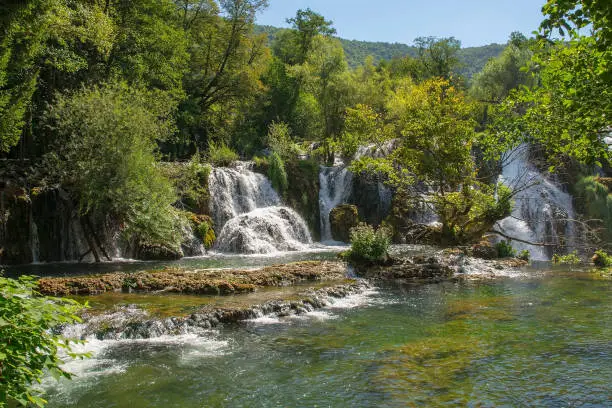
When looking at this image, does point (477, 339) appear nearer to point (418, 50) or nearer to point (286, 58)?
point (286, 58)

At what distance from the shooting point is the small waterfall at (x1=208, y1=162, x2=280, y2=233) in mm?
26328

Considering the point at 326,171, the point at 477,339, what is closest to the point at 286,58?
A: the point at 326,171

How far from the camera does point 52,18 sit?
18.5 meters

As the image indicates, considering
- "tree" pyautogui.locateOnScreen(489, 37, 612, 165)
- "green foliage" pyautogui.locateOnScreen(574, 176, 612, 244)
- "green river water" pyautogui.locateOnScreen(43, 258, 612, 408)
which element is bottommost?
"green river water" pyautogui.locateOnScreen(43, 258, 612, 408)

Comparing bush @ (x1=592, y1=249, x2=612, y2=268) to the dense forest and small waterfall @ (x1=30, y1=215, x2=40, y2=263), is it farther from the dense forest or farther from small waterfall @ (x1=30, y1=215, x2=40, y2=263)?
small waterfall @ (x1=30, y1=215, x2=40, y2=263)

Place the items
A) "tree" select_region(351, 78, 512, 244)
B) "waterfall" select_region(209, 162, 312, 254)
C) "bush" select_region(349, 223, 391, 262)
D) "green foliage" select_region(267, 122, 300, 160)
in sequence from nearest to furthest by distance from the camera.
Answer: "bush" select_region(349, 223, 391, 262) < "tree" select_region(351, 78, 512, 244) < "waterfall" select_region(209, 162, 312, 254) < "green foliage" select_region(267, 122, 300, 160)

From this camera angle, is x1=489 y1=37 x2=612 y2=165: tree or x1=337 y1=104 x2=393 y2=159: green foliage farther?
x1=337 y1=104 x2=393 y2=159: green foliage

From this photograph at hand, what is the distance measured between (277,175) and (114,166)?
41.0 ft

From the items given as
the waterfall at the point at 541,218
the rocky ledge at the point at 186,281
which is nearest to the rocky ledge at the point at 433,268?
the rocky ledge at the point at 186,281

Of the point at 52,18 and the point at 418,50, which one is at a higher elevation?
the point at 418,50

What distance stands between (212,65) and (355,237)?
22.4 metres

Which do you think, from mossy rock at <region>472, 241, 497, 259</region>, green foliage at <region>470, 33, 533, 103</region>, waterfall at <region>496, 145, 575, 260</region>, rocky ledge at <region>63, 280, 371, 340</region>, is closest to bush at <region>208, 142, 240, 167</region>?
mossy rock at <region>472, 241, 497, 259</region>

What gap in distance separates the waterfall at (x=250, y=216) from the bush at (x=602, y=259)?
13.8 metres

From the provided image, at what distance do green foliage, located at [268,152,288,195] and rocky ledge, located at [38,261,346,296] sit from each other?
1404 cm
